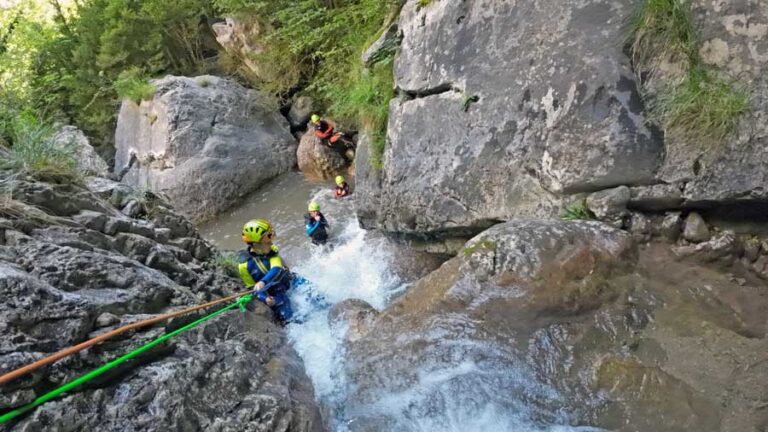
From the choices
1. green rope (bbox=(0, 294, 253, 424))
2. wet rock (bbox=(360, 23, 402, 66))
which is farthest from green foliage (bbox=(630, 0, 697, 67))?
green rope (bbox=(0, 294, 253, 424))

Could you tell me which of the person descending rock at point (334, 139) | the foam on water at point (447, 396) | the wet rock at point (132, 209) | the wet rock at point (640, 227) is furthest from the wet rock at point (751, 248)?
the person descending rock at point (334, 139)

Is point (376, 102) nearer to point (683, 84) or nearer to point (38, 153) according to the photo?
point (683, 84)

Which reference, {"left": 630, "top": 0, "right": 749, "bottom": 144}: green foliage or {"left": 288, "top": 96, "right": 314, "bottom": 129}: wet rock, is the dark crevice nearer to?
{"left": 630, "top": 0, "right": 749, "bottom": 144}: green foliage

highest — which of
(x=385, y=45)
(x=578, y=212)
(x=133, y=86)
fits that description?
(x=133, y=86)

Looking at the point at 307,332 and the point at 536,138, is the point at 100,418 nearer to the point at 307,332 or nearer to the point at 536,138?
the point at 307,332

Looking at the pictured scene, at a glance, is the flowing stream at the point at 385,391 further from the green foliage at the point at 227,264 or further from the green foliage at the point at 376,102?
the green foliage at the point at 376,102

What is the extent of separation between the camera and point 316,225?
8125mm

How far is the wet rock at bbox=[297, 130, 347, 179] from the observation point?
10414 mm

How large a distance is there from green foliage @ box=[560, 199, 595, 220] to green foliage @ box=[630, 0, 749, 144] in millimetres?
897

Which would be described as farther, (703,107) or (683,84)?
(683,84)

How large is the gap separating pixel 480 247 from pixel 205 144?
348 inches

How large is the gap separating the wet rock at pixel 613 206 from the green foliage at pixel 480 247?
104 cm

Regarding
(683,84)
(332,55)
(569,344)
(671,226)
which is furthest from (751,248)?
(332,55)

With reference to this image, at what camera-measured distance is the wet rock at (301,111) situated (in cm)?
1161
